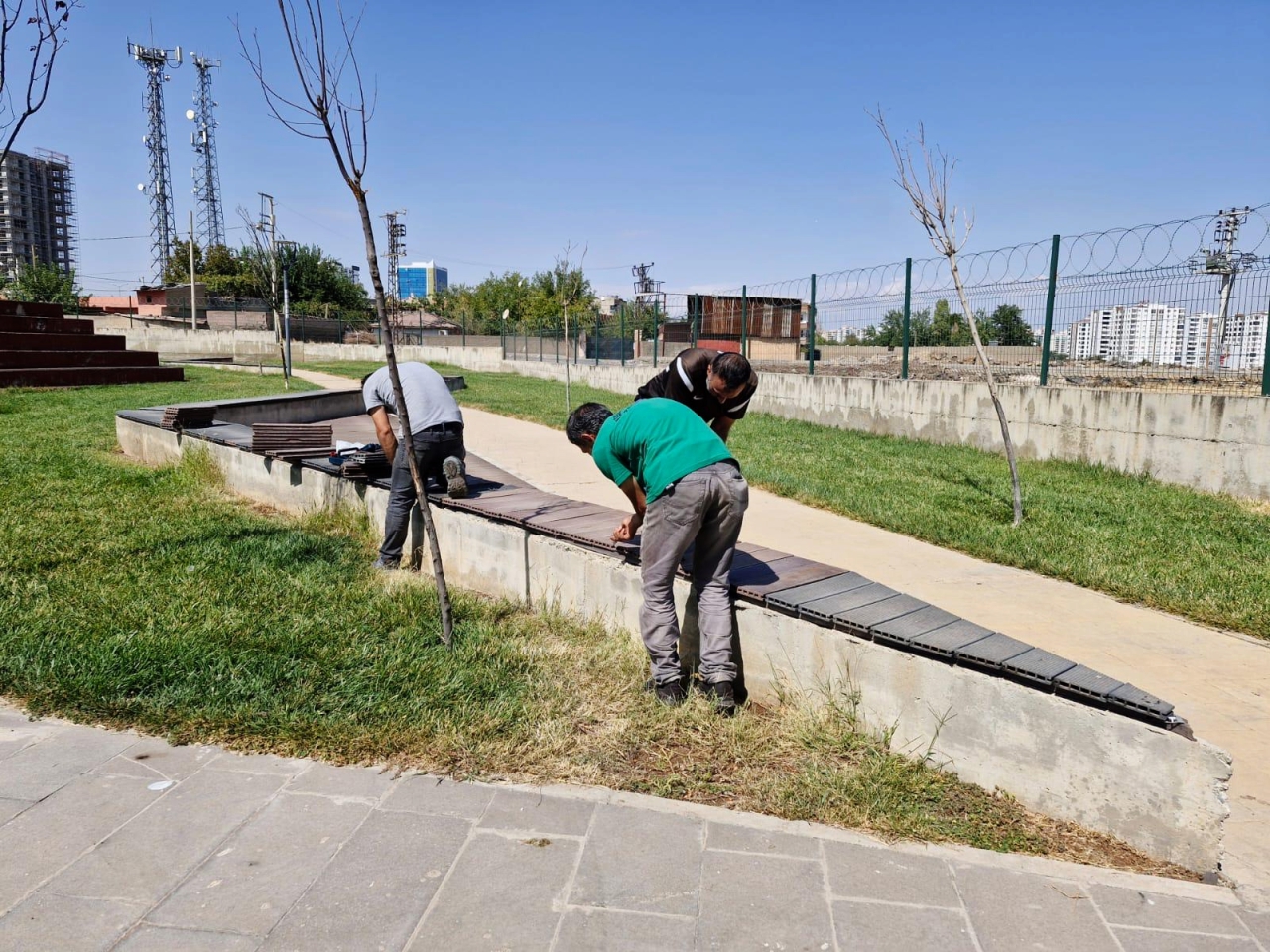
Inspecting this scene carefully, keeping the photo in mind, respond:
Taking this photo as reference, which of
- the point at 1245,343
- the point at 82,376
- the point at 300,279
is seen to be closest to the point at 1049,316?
the point at 1245,343

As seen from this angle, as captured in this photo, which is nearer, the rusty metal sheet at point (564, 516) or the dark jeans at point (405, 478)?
the rusty metal sheet at point (564, 516)

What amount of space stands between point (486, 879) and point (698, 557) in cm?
166

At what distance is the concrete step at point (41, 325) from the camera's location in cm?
1866

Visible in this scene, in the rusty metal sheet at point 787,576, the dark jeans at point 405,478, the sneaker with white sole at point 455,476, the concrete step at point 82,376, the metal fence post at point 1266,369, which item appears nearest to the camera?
the rusty metal sheet at point 787,576

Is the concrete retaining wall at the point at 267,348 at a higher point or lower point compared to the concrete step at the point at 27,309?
lower

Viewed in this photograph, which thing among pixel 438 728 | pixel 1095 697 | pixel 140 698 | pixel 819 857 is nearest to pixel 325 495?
pixel 140 698

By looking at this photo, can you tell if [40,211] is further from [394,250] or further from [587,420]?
[587,420]

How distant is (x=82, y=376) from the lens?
60.7 ft

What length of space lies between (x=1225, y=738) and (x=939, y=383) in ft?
30.7

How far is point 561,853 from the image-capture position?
2.64m

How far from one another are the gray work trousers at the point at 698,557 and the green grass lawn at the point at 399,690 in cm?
22

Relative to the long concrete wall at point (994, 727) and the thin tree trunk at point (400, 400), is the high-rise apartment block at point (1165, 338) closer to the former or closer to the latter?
the long concrete wall at point (994, 727)

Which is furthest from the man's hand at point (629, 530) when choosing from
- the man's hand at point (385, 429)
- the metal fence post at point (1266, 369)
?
the metal fence post at point (1266, 369)

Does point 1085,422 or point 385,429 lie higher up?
point 385,429
